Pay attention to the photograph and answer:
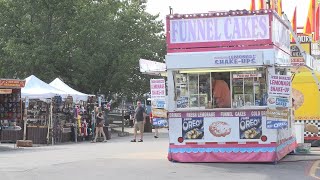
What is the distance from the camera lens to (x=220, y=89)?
13.9 m

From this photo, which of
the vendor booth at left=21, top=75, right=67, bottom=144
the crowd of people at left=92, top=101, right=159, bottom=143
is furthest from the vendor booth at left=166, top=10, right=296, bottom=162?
the vendor booth at left=21, top=75, right=67, bottom=144

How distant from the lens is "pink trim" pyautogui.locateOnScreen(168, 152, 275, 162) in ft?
43.7

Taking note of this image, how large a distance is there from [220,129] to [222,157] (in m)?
0.72

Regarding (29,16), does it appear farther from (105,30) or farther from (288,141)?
(288,141)

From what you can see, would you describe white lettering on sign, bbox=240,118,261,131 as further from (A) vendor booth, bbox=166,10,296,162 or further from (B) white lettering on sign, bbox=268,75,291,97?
(B) white lettering on sign, bbox=268,75,291,97

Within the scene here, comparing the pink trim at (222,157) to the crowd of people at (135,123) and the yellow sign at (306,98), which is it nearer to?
the yellow sign at (306,98)

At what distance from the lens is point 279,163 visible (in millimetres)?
13656

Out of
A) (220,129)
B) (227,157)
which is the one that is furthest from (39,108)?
(227,157)

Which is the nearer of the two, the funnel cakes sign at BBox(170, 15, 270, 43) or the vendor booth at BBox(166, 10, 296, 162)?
the vendor booth at BBox(166, 10, 296, 162)

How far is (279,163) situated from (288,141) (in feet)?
6.22

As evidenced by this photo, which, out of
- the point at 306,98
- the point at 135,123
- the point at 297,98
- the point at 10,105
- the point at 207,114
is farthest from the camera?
the point at 135,123

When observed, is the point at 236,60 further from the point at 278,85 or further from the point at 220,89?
the point at 278,85

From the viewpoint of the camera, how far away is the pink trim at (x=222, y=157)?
524 inches

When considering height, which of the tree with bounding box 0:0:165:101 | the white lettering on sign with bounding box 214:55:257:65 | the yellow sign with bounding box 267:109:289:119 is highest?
the tree with bounding box 0:0:165:101
